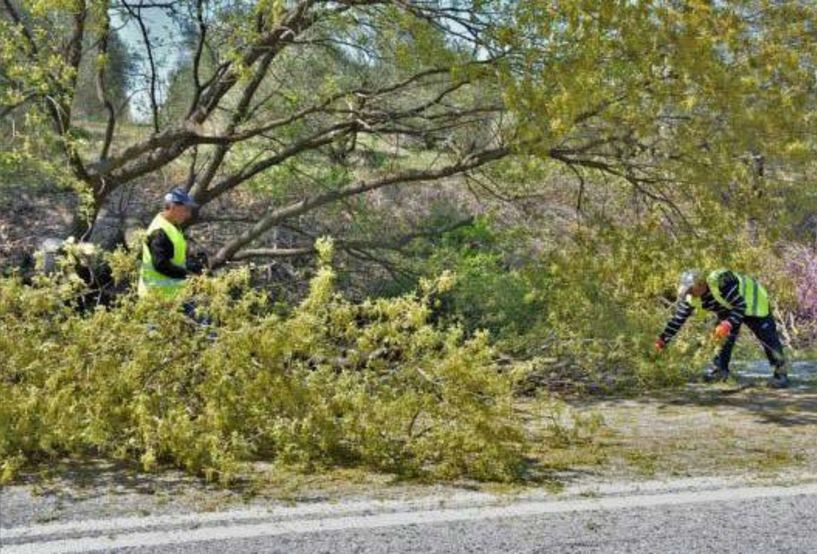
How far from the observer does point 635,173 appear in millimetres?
9156

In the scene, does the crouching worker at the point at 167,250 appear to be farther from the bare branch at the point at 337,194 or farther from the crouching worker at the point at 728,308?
the crouching worker at the point at 728,308

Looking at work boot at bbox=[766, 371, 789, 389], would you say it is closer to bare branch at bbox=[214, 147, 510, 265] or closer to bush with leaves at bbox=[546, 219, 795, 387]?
bush with leaves at bbox=[546, 219, 795, 387]

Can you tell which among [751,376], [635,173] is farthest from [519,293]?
[751,376]

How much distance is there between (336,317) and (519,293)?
15.7ft

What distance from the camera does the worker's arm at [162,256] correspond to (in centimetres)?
652

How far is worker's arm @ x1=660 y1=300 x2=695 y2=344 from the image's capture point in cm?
817

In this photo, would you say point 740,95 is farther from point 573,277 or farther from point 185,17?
point 185,17

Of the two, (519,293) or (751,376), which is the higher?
(519,293)

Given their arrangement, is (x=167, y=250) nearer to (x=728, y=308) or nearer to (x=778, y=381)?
(x=728, y=308)

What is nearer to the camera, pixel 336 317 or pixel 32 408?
pixel 32 408

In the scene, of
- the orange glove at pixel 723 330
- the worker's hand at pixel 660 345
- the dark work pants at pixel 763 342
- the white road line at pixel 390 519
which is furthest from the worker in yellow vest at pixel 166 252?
the dark work pants at pixel 763 342

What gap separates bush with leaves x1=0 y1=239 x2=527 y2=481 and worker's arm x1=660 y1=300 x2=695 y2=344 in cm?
345

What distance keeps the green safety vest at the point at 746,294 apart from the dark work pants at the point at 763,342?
11cm

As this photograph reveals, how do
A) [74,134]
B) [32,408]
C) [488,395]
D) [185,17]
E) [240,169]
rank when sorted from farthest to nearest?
[240,169] < [185,17] < [74,134] < [488,395] < [32,408]
